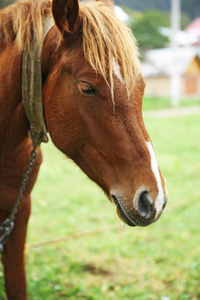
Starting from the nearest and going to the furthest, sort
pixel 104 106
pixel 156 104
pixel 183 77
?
pixel 104 106, pixel 156 104, pixel 183 77

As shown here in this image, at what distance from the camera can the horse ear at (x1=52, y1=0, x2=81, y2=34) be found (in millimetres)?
1757

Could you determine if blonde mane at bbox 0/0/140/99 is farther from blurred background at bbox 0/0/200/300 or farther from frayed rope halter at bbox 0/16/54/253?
blurred background at bbox 0/0/200/300

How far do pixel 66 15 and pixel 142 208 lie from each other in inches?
41.4

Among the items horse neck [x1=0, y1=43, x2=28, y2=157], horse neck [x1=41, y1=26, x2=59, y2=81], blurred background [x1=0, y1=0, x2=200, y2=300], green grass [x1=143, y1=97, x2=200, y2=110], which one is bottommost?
green grass [x1=143, y1=97, x2=200, y2=110]

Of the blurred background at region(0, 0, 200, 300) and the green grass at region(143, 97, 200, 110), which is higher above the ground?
the blurred background at region(0, 0, 200, 300)

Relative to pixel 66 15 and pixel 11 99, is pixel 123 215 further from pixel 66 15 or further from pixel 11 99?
pixel 66 15

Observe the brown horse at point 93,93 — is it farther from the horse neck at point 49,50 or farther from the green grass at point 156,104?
the green grass at point 156,104

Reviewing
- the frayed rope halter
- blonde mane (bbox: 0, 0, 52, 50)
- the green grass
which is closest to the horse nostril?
the frayed rope halter

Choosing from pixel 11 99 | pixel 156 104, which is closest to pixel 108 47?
pixel 11 99

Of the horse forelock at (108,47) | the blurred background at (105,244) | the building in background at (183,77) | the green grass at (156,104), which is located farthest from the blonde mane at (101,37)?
the building in background at (183,77)

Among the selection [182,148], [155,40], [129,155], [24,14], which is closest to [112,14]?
[24,14]

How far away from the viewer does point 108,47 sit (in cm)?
180

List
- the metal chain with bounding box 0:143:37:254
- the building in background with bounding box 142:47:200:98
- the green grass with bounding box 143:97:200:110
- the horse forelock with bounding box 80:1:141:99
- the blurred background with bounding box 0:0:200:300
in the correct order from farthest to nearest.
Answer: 1. the building in background with bounding box 142:47:200:98
2. the green grass with bounding box 143:97:200:110
3. the blurred background with bounding box 0:0:200:300
4. the metal chain with bounding box 0:143:37:254
5. the horse forelock with bounding box 80:1:141:99

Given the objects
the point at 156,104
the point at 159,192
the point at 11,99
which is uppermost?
the point at 11,99
